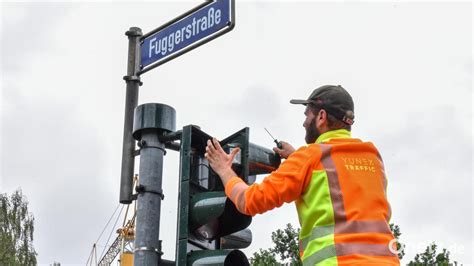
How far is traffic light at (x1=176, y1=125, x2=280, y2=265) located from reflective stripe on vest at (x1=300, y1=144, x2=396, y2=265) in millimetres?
797

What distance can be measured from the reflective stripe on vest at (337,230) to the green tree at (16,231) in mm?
36923

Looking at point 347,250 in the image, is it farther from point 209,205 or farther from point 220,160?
point 209,205

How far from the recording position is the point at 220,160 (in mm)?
3945

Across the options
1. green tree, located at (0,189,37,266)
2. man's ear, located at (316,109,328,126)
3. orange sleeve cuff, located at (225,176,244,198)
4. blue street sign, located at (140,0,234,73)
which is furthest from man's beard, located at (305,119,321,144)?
green tree, located at (0,189,37,266)

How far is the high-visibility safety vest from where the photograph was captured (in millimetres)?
3197

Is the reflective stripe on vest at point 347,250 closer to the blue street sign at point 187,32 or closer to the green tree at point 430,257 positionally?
the blue street sign at point 187,32

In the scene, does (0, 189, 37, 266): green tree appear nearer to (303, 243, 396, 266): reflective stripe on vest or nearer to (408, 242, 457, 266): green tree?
(408, 242, 457, 266): green tree

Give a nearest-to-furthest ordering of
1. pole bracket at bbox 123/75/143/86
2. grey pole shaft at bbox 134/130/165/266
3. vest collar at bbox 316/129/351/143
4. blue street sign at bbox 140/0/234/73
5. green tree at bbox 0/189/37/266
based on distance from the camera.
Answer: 1. vest collar at bbox 316/129/351/143
2. grey pole shaft at bbox 134/130/165/266
3. blue street sign at bbox 140/0/234/73
4. pole bracket at bbox 123/75/143/86
5. green tree at bbox 0/189/37/266

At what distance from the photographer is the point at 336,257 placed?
10.3 ft

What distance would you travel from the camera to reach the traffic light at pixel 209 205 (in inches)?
161

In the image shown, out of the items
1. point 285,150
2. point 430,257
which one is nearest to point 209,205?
point 285,150

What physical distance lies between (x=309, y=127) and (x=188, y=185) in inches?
33.5

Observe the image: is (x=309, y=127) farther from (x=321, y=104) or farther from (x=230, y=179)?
(x=230, y=179)

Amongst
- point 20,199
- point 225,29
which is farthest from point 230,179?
point 20,199
